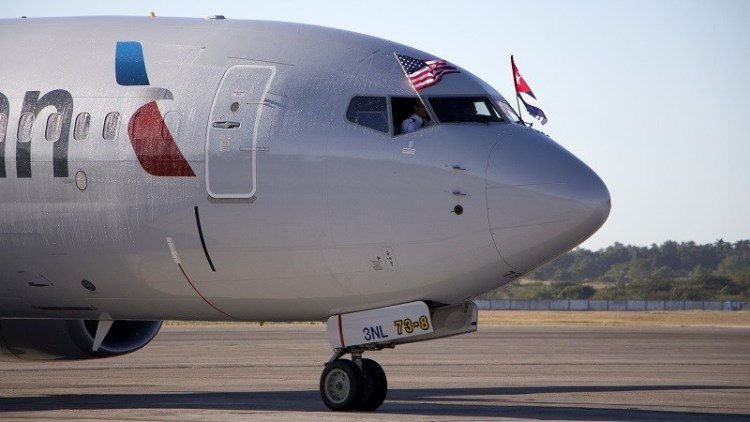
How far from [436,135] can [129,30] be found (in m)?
5.51

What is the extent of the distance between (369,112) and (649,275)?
136223 millimetres

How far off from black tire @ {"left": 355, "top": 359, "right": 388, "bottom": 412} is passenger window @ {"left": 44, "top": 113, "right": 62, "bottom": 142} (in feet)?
18.6

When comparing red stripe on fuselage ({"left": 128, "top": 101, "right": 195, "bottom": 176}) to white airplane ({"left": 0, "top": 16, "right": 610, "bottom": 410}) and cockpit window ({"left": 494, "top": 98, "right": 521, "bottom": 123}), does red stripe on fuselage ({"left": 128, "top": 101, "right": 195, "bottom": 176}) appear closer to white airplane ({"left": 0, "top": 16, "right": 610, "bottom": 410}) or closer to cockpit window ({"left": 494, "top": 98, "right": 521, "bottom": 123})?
white airplane ({"left": 0, "top": 16, "right": 610, "bottom": 410})

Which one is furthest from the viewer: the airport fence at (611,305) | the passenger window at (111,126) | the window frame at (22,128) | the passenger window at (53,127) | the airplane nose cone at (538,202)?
the airport fence at (611,305)

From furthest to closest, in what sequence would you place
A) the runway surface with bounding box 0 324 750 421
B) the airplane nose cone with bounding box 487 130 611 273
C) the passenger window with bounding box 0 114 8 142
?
the passenger window with bounding box 0 114 8 142 < the runway surface with bounding box 0 324 750 421 < the airplane nose cone with bounding box 487 130 611 273

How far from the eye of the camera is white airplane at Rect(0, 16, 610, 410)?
64.0 feet

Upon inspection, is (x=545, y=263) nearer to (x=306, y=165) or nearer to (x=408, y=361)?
(x=306, y=165)

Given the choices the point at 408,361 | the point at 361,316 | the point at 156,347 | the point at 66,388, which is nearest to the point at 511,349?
the point at 408,361

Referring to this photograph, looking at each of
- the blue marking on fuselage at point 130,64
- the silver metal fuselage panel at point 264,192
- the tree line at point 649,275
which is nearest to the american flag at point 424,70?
the silver metal fuselage panel at point 264,192

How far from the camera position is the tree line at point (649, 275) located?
122 metres

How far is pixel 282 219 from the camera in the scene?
20172 mm

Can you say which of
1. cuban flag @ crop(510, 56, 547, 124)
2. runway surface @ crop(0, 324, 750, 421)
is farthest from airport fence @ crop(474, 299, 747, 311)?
cuban flag @ crop(510, 56, 547, 124)

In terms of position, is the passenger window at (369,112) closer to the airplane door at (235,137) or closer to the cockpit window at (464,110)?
the cockpit window at (464,110)

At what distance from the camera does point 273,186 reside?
20172 millimetres
